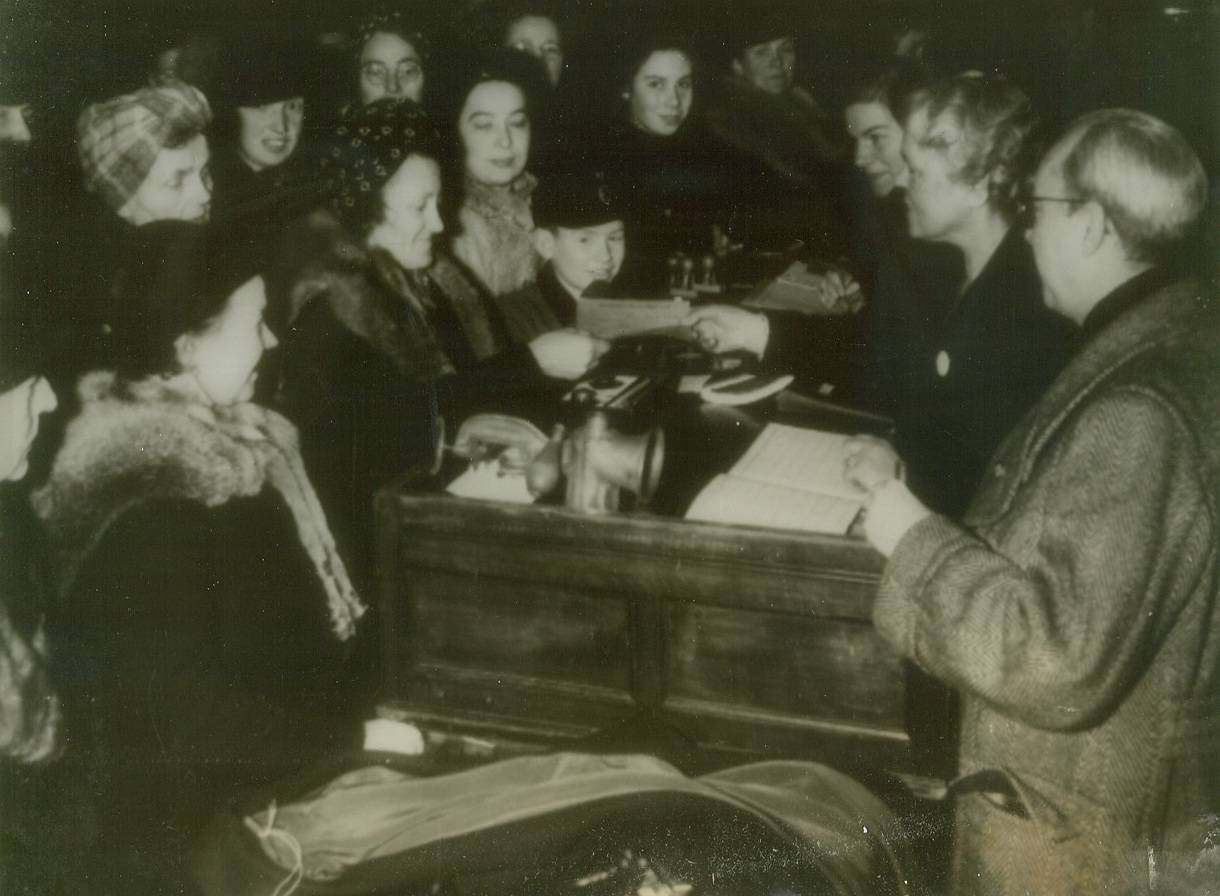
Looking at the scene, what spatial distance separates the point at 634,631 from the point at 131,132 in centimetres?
129

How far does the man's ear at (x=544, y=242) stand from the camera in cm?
211

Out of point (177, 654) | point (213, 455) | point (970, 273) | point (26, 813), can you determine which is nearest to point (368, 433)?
point (213, 455)

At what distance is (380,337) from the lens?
2074mm

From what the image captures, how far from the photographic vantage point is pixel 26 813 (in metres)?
1.96

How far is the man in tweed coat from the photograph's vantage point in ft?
5.73

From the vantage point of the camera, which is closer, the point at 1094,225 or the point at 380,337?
the point at 1094,225

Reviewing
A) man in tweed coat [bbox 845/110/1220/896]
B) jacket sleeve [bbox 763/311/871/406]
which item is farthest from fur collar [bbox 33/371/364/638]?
man in tweed coat [bbox 845/110/1220/896]

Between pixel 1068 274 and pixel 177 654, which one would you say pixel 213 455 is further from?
pixel 1068 274

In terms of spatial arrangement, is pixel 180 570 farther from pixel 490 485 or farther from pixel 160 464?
pixel 490 485

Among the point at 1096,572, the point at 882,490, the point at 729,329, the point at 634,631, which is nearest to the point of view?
the point at 1096,572

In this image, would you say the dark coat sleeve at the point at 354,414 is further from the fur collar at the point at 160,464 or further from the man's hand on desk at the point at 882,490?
the man's hand on desk at the point at 882,490

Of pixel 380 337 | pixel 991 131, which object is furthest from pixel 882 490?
pixel 380 337

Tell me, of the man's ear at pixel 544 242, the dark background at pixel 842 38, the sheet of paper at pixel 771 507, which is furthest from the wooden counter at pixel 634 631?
the dark background at pixel 842 38

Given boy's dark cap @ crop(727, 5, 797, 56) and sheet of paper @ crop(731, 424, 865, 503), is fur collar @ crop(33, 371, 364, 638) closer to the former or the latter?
sheet of paper @ crop(731, 424, 865, 503)
